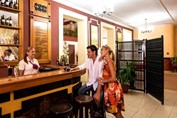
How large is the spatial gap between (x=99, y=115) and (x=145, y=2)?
451 cm

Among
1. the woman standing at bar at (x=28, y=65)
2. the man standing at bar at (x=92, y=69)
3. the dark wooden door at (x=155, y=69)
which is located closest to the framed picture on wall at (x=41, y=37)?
the woman standing at bar at (x=28, y=65)

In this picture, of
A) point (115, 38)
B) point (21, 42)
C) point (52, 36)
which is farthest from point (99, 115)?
point (115, 38)

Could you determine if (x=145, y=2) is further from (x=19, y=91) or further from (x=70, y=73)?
(x=19, y=91)

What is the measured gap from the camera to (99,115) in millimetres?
3004

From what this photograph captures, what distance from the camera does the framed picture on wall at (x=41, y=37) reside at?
A: 4.26 meters

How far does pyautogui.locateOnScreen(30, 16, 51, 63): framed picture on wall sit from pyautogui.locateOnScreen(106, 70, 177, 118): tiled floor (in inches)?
95.8

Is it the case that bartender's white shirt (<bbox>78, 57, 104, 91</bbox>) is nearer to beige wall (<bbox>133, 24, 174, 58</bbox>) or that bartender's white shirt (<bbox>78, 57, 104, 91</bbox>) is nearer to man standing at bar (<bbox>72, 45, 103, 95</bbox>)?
man standing at bar (<bbox>72, 45, 103, 95</bbox>)

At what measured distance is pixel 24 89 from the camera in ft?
6.64

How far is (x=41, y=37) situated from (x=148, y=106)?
3541mm

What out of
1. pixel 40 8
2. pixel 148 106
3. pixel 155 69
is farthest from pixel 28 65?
pixel 155 69

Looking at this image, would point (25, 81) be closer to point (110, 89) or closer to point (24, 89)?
point (24, 89)

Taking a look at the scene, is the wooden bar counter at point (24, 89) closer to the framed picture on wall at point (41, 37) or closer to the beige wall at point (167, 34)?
the framed picture on wall at point (41, 37)

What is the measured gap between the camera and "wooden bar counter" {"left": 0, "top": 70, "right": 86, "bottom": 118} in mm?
1808

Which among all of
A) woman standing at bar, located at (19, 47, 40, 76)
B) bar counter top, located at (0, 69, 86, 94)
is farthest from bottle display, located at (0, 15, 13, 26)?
bar counter top, located at (0, 69, 86, 94)
